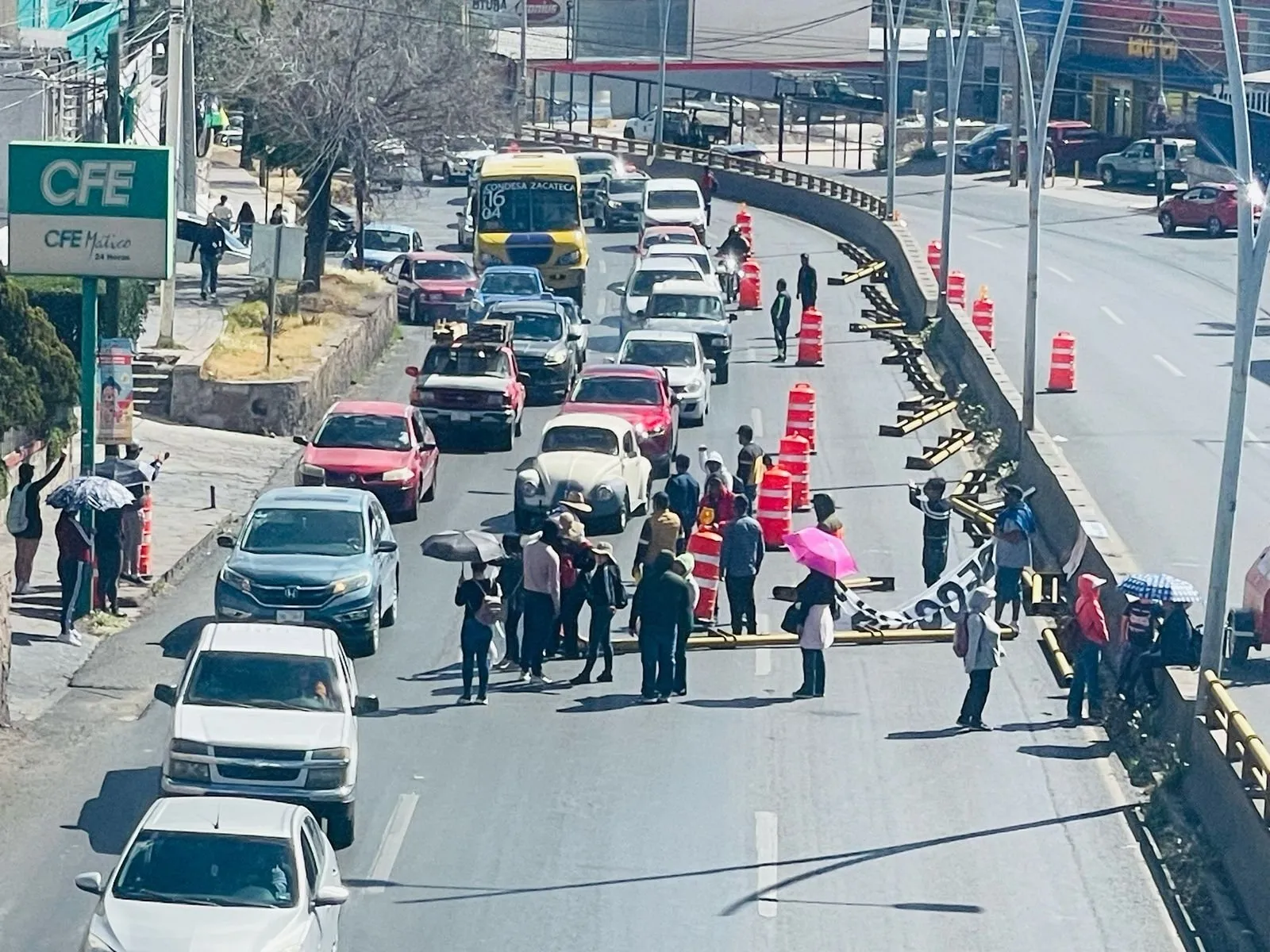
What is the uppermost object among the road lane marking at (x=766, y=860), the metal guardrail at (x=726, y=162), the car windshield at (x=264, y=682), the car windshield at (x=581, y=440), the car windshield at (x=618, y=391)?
the metal guardrail at (x=726, y=162)

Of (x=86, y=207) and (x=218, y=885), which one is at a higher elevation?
(x=86, y=207)

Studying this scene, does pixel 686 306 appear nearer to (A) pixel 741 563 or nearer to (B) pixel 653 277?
(B) pixel 653 277

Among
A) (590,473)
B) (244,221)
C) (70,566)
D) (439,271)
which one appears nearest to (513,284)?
(439,271)

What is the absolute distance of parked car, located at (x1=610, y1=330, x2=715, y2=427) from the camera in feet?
112

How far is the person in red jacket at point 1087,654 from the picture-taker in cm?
1983

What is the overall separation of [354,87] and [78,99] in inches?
410

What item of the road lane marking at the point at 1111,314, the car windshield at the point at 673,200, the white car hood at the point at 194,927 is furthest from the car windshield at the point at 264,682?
the car windshield at the point at 673,200

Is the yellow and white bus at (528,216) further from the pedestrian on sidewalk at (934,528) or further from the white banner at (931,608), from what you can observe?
the white banner at (931,608)

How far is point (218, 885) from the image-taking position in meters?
12.8

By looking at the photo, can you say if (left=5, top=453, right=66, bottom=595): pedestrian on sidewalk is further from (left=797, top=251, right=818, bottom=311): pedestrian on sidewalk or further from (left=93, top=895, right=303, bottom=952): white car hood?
(left=797, top=251, right=818, bottom=311): pedestrian on sidewalk

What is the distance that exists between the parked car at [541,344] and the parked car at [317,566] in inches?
515

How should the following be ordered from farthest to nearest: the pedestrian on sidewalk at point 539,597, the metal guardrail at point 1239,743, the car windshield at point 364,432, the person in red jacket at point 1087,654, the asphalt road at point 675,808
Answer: the car windshield at point 364,432 → the pedestrian on sidewalk at point 539,597 → the person in red jacket at point 1087,654 → the metal guardrail at point 1239,743 → the asphalt road at point 675,808

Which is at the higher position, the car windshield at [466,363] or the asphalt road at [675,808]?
the car windshield at [466,363]

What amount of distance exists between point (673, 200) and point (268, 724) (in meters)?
41.4
